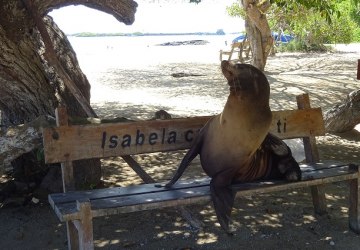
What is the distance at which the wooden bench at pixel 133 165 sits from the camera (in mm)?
3061

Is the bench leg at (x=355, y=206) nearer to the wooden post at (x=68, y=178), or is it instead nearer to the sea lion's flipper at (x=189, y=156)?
the sea lion's flipper at (x=189, y=156)

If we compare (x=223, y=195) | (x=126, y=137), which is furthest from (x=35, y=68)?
(x=223, y=195)

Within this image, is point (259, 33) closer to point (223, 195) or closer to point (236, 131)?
Answer: point (236, 131)

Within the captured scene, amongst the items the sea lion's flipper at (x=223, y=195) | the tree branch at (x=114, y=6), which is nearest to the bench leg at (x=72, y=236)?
the sea lion's flipper at (x=223, y=195)

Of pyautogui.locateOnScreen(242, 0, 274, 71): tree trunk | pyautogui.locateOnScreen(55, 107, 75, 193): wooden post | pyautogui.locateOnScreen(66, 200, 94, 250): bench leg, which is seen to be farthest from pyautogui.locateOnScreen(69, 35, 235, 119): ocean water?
pyautogui.locateOnScreen(66, 200, 94, 250): bench leg

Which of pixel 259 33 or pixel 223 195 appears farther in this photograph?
pixel 259 33

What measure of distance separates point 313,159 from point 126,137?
66.5 inches

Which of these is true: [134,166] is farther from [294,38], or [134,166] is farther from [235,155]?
[294,38]

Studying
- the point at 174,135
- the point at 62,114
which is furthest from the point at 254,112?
the point at 62,114

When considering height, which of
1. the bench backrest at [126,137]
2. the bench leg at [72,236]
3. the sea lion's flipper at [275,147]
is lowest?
the bench leg at [72,236]

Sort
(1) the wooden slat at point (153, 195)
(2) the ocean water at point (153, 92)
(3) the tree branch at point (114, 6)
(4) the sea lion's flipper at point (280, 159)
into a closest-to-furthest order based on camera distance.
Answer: (1) the wooden slat at point (153, 195) → (4) the sea lion's flipper at point (280, 159) → (3) the tree branch at point (114, 6) → (2) the ocean water at point (153, 92)

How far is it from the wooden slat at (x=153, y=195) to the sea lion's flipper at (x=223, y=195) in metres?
0.05

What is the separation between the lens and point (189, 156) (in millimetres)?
3592

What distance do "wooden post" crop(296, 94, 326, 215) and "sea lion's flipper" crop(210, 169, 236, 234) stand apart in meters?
1.18
